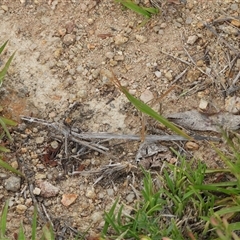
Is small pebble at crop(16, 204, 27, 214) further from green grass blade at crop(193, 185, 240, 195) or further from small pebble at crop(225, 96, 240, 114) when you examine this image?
small pebble at crop(225, 96, 240, 114)

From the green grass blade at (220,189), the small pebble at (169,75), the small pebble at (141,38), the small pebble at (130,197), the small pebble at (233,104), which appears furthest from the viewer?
the small pebble at (141,38)

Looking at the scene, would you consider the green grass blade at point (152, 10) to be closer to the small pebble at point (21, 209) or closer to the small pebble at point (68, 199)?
the small pebble at point (68, 199)

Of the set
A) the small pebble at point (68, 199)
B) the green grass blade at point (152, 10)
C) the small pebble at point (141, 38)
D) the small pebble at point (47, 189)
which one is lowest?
the small pebble at point (68, 199)

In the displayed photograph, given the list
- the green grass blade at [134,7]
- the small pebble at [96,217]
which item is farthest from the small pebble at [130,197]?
the green grass blade at [134,7]

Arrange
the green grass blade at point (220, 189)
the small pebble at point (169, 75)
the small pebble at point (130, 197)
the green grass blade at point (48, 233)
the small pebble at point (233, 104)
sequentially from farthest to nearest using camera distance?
the small pebble at point (169, 75)
the small pebble at point (233, 104)
the small pebble at point (130, 197)
the green grass blade at point (220, 189)
the green grass blade at point (48, 233)

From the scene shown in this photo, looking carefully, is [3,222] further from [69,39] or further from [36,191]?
[69,39]

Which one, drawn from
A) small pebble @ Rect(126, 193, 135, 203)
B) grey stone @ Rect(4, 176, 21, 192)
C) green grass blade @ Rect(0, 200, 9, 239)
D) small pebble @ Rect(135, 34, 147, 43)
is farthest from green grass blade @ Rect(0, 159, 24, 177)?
small pebble @ Rect(135, 34, 147, 43)

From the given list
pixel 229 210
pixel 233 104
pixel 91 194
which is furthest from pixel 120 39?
pixel 229 210

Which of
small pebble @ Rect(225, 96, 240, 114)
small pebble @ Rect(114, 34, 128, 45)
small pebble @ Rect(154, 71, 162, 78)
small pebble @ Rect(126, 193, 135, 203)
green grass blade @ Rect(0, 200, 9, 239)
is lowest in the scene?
small pebble @ Rect(126, 193, 135, 203)

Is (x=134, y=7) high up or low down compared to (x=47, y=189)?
up

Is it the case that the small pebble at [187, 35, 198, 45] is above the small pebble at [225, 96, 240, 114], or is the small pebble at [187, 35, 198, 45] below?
above
